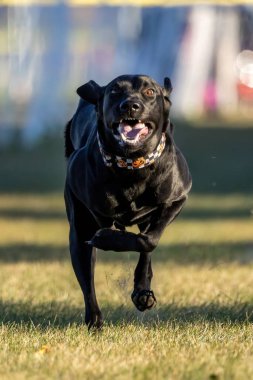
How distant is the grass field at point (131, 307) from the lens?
21.0ft

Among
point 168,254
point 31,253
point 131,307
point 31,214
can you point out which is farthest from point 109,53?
point 131,307

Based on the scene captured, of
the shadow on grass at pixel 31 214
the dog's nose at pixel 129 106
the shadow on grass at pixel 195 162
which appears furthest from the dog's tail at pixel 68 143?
the shadow on grass at pixel 195 162

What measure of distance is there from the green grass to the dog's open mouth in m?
1.03

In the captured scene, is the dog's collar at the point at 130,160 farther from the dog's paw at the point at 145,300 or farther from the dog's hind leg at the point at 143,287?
the dog's paw at the point at 145,300

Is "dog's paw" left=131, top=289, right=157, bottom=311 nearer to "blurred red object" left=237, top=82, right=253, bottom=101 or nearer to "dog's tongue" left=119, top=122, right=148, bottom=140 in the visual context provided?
"dog's tongue" left=119, top=122, right=148, bottom=140

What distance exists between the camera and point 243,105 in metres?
44.3

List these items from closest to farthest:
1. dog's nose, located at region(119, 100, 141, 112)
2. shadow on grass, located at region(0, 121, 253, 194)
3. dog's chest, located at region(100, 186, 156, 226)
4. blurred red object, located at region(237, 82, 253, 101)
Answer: dog's nose, located at region(119, 100, 141, 112), dog's chest, located at region(100, 186, 156, 226), shadow on grass, located at region(0, 121, 253, 194), blurred red object, located at region(237, 82, 253, 101)

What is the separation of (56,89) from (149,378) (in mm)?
27665

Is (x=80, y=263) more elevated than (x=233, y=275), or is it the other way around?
(x=80, y=263)

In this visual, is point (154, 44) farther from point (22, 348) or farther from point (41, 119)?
point (22, 348)

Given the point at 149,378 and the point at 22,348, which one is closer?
the point at 149,378

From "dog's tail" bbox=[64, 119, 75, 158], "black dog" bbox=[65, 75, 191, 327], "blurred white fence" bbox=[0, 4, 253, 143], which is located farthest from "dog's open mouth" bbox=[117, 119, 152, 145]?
"blurred white fence" bbox=[0, 4, 253, 143]

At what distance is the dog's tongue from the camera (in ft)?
24.0

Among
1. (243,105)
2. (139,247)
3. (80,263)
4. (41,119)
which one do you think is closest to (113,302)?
(80,263)
